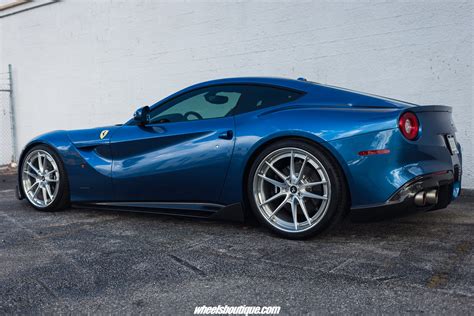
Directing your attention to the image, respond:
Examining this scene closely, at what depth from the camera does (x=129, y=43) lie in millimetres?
8500

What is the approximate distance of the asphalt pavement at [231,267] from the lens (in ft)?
7.22

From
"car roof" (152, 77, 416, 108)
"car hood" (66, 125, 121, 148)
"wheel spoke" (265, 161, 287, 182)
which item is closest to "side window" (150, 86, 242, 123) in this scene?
"car roof" (152, 77, 416, 108)

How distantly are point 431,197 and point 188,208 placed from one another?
1.77 m

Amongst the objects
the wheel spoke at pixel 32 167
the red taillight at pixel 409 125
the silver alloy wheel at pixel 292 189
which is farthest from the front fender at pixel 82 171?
the red taillight at pixel 409 125

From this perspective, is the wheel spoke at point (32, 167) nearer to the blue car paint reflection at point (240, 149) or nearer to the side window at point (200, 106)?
the blue car paint reflection at point (240, 149)

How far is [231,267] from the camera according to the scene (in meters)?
2.73

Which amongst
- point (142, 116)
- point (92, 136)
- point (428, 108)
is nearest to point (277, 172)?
point (428, 108)

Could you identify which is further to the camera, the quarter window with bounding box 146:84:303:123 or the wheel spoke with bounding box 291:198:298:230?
the quarter window with bounding box 146:84:303:123

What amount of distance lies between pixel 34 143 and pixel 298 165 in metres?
2.70

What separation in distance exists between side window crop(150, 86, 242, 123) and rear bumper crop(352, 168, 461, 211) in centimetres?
127

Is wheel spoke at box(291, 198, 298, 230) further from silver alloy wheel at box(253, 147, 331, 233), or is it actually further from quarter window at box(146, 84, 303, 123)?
quarter window at box(146, 84, 303, 123)

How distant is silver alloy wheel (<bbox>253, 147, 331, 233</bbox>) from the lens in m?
3.22

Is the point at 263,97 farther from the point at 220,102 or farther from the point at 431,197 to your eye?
the point at 431,197

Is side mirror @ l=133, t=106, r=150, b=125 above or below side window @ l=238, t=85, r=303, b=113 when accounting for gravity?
below
